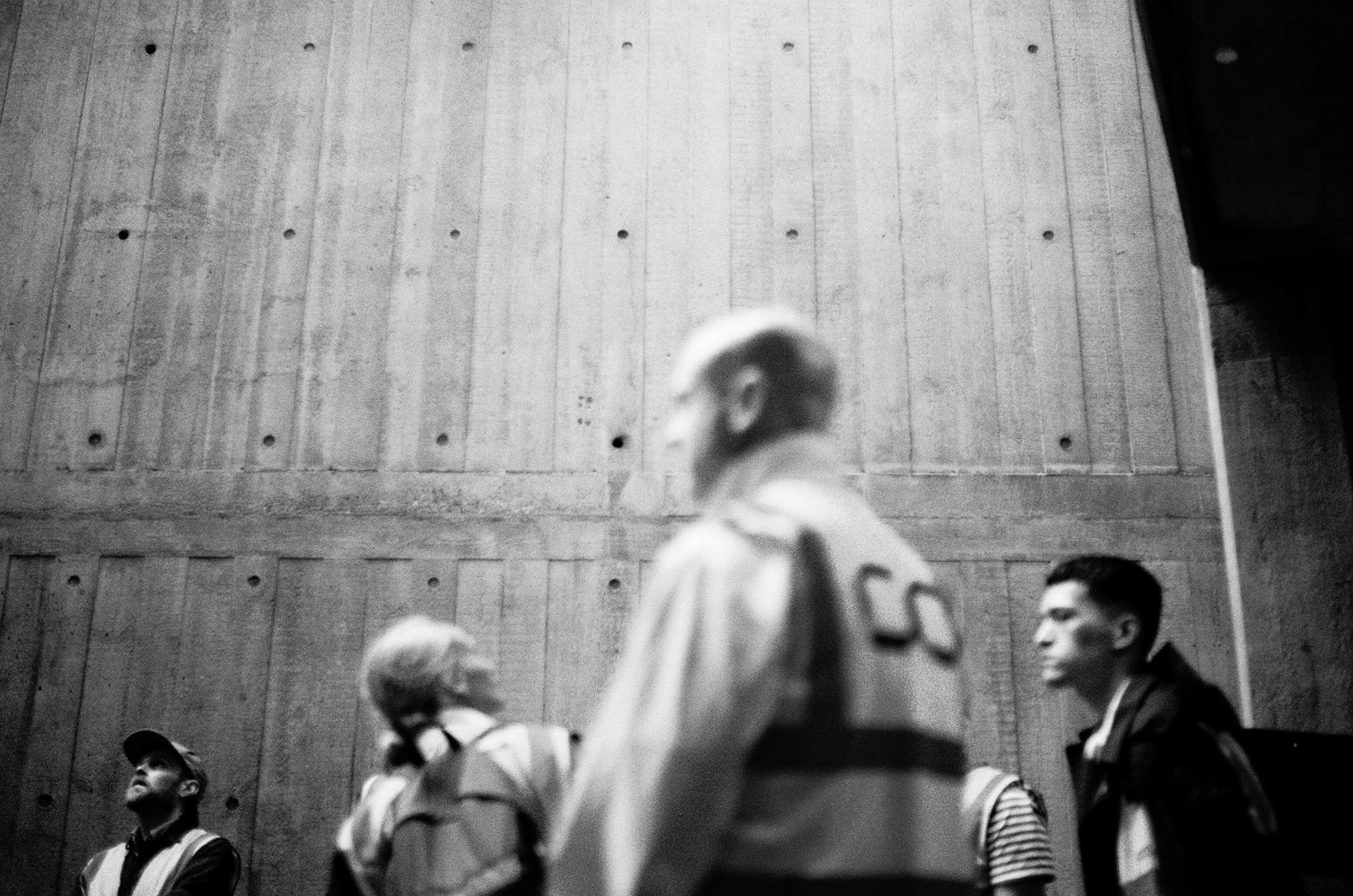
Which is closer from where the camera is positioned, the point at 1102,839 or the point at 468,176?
the point at 1102,839

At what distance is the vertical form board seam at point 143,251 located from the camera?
22.4 feet

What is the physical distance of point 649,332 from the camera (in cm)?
696

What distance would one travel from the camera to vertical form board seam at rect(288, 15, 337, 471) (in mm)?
6785

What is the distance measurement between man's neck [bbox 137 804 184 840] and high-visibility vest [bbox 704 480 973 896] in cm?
454

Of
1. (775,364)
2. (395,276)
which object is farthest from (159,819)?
(775,364)

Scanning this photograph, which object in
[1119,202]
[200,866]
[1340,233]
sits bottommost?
[200,866]

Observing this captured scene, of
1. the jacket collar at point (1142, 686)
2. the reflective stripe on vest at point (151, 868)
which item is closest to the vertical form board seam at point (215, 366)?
the reflective stripe on vest at point (151, 868)

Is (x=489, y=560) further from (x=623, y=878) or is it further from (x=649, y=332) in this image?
(x=623, y=878)

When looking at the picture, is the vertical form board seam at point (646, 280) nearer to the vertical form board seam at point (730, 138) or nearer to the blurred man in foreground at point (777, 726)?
the vertical form board seam at point (730, 138)

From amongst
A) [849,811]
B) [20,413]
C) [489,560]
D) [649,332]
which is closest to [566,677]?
[489,560]

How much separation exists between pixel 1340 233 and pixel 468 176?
4.49 m

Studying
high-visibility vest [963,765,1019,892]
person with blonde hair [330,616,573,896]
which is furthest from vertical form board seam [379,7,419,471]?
person with blonde hair [330,616,573,896]

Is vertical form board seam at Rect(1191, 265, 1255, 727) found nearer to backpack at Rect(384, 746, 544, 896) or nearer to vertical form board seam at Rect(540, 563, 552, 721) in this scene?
backpack at Rect(384, 746, 544, 896)

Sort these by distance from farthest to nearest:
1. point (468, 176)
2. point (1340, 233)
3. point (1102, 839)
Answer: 1. point (468, 176)
2. point (1340, 233)
3. point (1102, 839)
